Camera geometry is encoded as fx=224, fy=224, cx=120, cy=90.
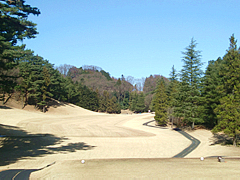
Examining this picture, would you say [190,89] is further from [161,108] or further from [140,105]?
[140,105]

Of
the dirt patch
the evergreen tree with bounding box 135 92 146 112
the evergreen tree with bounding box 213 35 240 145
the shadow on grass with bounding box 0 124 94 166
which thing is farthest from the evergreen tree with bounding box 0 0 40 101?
the evergreen tree with bounding box 135 92 146 112

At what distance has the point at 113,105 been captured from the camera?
96.7m

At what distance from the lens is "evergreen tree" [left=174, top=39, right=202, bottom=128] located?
3466 cm

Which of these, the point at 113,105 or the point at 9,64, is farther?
the point at 113,105

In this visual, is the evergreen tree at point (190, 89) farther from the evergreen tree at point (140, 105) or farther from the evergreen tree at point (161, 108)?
the evergreen tree at point (140, 105)

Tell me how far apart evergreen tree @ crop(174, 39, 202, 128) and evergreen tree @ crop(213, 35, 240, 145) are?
29.5 ft

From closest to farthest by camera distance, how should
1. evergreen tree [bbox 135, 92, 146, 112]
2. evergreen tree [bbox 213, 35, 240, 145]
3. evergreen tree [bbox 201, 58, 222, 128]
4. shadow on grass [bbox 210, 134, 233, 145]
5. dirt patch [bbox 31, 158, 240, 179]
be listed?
dirt patch [bbox 31, 158, 240, 179], evergreen tree [bbox 213, 35, 240, 145], shadow on grass [bbox 210, 134, 233, 145], evergreen tree [bbox 201, 58, 222, 128], evergreen tree [bbox 135, 92, 146, 112]

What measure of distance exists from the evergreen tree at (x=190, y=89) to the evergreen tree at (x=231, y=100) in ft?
29.5

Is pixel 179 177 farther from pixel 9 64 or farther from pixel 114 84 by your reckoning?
pixel 114 84

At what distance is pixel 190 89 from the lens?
1389 inches

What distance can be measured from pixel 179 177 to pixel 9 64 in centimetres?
1566

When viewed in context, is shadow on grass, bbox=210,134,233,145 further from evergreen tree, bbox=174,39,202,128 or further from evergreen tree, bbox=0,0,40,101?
evergreen tree, bbox=0,0,40,101

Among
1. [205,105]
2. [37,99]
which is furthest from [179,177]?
[37,99]

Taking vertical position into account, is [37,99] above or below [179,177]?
above
